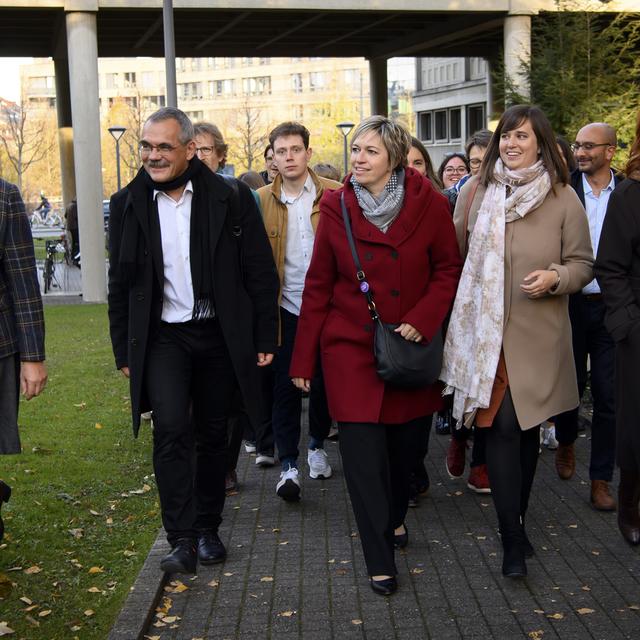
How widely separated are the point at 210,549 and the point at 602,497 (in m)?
2.38

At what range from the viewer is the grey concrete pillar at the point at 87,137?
73.4 ft

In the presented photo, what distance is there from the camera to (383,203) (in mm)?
5277

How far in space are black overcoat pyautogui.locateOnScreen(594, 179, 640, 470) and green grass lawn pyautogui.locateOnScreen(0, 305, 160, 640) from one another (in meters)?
2.66

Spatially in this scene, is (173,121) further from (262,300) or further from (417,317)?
(417,317)

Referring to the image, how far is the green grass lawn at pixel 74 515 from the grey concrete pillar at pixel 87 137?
1164 centimetres

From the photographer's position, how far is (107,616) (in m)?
4.99

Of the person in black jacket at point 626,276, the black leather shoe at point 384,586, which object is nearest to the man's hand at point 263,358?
the black leather shoe at point 384,586

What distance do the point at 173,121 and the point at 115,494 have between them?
9.56ft

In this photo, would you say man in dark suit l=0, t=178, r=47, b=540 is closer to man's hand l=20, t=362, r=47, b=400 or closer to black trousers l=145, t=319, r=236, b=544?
man's hand l=20, t=362, r=47, b=400

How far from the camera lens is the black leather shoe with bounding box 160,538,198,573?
5434 mm

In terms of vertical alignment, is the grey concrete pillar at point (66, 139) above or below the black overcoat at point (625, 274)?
above

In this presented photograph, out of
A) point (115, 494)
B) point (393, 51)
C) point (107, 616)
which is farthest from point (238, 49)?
point (107, 616)

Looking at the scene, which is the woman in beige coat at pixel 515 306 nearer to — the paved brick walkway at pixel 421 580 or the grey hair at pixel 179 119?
the paved brick walkway at pixel 421 580

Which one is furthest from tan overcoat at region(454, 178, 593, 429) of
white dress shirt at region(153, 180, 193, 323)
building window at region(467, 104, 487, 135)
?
building window at region(467, 104, 487, 135)
